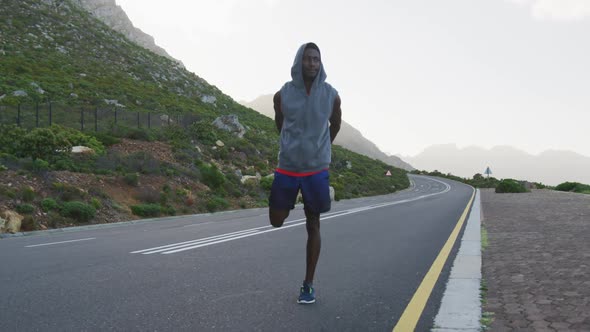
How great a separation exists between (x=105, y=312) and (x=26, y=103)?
34.9m

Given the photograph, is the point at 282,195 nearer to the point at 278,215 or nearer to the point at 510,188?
the point at 278,215

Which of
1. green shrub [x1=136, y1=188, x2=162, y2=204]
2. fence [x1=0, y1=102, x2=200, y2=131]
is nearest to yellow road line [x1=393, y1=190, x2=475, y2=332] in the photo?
green shrub [x1=136, y1=188, x2=162, y2=204]

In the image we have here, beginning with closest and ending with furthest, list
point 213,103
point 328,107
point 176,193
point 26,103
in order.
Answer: point 328,107, point 176,193, point 26,103, point 213,103

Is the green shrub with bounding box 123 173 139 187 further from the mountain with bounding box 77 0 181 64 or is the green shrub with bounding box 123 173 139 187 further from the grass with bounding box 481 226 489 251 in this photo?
the mountain with bounding box 77 0 181 64

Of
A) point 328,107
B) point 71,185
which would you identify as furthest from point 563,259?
point 71,185

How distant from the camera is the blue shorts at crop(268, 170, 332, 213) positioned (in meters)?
4.20

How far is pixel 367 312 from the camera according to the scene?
4.05 meters

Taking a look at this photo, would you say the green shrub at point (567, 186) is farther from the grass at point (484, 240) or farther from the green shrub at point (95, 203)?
the green shrub at point (95, 203)

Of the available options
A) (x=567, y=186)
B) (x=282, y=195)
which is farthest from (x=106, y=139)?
(x=567, y=186)

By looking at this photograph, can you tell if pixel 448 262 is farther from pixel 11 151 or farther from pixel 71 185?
pixel 11 151

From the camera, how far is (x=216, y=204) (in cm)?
2439

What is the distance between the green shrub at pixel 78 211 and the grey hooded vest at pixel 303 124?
14.0 metres

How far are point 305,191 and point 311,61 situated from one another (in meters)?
1.07

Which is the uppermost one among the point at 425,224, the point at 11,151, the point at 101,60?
the point at 101,60
